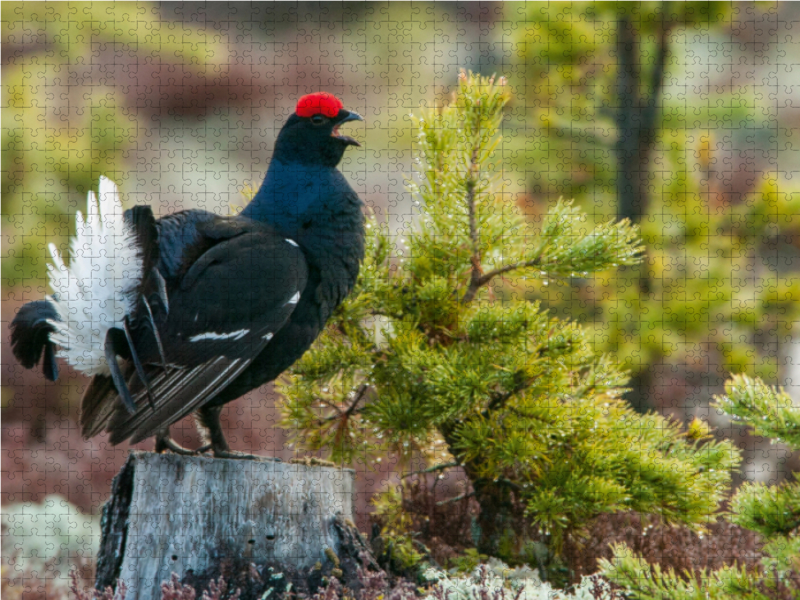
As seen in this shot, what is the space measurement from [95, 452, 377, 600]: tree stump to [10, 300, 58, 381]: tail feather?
0.47 m

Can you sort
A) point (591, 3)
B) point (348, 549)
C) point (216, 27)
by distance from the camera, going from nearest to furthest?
point (348, 549)
point (591, 3)
point (216, 27)

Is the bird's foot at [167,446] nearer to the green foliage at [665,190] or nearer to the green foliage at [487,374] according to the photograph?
the green foliage at [487,374]

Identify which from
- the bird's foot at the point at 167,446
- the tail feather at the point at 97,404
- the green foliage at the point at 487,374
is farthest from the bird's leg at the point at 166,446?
the green foliage at the point at 487,374

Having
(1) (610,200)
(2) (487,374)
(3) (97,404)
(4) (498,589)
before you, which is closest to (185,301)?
(3) (97,404)

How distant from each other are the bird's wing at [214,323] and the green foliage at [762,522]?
113 centimetres

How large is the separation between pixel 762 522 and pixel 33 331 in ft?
6.60

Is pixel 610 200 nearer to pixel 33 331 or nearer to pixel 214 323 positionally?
pixel 214 323

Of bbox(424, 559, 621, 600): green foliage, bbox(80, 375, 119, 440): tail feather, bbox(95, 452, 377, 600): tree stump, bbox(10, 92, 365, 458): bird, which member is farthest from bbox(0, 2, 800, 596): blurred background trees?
bbox(424, 559, 621, 600): green foliage

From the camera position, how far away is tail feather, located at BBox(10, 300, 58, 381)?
96.3 inches

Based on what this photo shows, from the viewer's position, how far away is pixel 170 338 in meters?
2.33

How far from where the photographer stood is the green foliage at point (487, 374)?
2.41 metres

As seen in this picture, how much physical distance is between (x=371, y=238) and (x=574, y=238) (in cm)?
66

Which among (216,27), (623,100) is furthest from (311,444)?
(216,27)

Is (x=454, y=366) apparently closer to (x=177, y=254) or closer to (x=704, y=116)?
(x=177, y=254)
